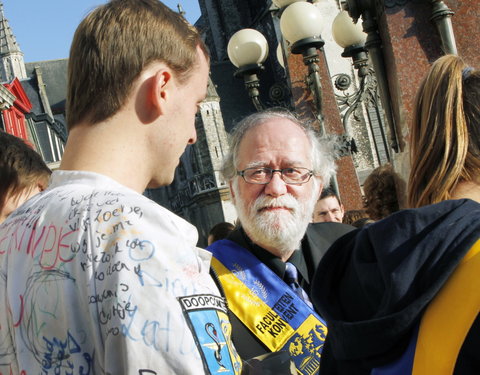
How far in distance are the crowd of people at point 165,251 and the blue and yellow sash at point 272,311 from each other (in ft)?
3.07

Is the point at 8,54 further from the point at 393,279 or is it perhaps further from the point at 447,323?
the point at 447,323

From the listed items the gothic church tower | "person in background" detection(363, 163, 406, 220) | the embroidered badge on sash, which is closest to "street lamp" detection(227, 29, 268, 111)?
"person in background" detection(363, 163, 406, 220)

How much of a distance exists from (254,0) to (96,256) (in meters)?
41.1

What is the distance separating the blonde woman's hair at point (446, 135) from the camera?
64.3 inches

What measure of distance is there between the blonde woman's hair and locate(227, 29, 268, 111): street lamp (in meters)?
6.16

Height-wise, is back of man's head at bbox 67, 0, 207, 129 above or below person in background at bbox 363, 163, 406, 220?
above

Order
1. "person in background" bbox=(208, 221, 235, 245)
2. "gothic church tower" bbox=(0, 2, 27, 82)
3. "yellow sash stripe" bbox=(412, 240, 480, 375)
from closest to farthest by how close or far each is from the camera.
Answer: "yellow sash stripe" bbox=(412, 240, 480, 375), "person in background" bbox=(208, 221, 235, 245), "gothic church tower" bbox=(0, 2, 27, 82)

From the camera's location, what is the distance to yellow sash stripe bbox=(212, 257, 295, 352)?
2.69 metres

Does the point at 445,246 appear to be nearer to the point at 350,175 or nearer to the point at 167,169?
the point at 167,169

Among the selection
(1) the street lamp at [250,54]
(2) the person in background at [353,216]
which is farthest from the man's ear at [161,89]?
(1) the street lamp at [250,54]

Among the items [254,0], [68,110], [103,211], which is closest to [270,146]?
[68,110]

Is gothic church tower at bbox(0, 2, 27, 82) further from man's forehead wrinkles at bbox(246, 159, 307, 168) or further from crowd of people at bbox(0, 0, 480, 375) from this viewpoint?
crowd of people at bbox(0, 0, 480, 375)

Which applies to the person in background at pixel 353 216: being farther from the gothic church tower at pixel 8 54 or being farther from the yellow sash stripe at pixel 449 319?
the gothic church tower at pixel 8 54

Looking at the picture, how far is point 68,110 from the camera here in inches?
57.6
